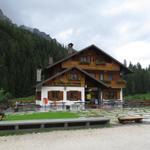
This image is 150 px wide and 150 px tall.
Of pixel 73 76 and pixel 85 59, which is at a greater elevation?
pixel 85 59

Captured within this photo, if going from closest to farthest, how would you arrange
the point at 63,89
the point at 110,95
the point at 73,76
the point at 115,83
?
the point at 63,89
the point at 73,76
the point at 110,95
the point at 115,83

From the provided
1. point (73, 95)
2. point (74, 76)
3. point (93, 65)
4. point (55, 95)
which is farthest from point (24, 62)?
point (55, 95)

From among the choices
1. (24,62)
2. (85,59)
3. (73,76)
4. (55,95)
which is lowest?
(55,95)

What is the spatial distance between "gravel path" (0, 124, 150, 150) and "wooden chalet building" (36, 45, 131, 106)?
65.0 feet

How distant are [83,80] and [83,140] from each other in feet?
79.1

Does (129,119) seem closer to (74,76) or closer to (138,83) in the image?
(74,76)

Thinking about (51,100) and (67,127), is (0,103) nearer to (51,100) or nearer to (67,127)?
(51,100)

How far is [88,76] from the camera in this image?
35562mm

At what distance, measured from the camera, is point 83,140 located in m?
11.2

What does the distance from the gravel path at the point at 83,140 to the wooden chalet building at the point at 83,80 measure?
65.0 feet

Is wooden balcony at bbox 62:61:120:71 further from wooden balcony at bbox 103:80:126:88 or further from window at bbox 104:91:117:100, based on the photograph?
window at bbox 104:91:117:100

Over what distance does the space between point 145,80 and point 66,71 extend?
71929 mm

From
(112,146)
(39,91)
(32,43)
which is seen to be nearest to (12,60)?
(32,43)

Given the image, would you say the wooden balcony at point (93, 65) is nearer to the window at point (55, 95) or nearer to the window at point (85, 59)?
the window at point (85, 59)
